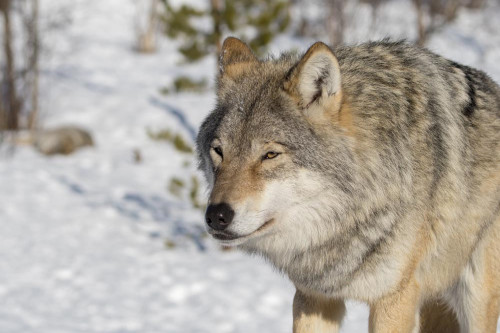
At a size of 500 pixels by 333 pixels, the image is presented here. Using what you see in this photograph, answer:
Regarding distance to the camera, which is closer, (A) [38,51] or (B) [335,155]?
(B) [335,155]

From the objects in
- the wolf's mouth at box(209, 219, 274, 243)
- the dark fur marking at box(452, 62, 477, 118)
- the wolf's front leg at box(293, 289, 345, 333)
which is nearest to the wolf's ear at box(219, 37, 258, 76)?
the wolf's mouth at box(209, 219, 274, 243)

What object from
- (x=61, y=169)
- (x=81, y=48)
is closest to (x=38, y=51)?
(x=61, y=169)

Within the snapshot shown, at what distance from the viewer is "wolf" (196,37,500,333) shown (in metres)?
2.83

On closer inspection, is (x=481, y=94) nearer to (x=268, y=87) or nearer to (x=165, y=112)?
Result: (x=268, y=87)

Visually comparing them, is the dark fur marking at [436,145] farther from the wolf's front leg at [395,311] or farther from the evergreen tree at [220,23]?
the evergreen tree at [220,23]

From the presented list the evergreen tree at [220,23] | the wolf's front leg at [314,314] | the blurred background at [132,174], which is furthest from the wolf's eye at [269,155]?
the evergreen tree at [220,23]

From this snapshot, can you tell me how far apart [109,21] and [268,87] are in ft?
65.5

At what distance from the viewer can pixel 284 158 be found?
2824mm

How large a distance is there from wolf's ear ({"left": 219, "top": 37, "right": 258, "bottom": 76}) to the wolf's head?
1.07ft

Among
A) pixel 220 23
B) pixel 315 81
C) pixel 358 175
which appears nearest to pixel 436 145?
pixel 358 175

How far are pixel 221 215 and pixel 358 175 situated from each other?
71cm

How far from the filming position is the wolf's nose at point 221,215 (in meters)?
2.65

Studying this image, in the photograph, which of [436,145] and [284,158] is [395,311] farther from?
[284,158]

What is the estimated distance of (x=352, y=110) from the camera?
302 cm
